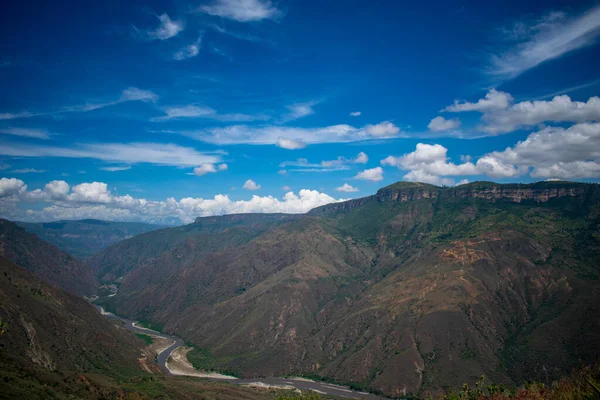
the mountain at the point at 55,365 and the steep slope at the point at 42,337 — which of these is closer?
the mountain at the point at 55,365

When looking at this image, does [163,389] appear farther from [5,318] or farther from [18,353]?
[5,318]

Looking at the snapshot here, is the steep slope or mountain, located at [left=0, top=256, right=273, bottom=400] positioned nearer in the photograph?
mountain, located at [left=0, top=256, right=273, bottom=400]

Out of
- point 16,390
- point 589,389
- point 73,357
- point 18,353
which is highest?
point 589,389

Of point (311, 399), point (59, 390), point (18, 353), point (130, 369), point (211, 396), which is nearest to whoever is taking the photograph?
point (59, 390)

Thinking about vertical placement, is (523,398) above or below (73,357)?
above

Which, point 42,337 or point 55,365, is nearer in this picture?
point 55,365

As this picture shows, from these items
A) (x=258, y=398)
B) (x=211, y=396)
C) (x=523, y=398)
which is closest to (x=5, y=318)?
(x=211, y=396)

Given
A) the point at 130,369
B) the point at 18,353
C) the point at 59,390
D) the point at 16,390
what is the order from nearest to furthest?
the point at 16,390
the point at 59,390
the point at 18,353
the point at 130,369

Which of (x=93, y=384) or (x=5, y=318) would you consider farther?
(x=5, y=318)

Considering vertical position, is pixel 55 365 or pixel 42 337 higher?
pixel 42 337
